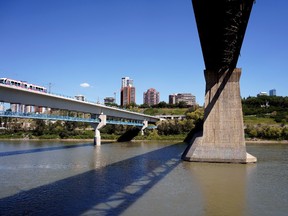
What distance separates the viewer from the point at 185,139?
80.1 metres

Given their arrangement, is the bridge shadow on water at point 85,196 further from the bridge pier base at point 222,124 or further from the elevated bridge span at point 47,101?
the elevated bridge span at point 47,101

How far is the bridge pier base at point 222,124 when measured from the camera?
30.2 m

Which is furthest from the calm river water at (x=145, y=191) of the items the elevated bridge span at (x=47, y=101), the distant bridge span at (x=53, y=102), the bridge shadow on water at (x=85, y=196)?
the distant bridge span at (x=53, y=102)

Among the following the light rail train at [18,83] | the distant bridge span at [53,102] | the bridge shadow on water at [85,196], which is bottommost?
the bridge shadow on water at [85,196]

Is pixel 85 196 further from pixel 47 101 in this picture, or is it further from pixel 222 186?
pixel 47 101

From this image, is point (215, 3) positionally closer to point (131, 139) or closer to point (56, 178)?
point (56, 178)

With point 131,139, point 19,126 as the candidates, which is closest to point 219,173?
point 131,139

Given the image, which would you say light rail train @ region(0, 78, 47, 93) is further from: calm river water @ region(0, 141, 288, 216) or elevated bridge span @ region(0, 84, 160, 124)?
calm river water @ region(0, 141, 288, 216)

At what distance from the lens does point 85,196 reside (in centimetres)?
1602

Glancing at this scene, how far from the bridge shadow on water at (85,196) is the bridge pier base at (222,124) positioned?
29.4 ft

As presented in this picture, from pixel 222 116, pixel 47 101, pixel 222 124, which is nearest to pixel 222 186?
pixel 222 124

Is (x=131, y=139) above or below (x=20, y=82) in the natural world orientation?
below

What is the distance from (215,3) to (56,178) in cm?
1546

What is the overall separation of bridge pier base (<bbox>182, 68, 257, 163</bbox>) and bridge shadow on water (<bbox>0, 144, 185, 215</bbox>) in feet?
29.4
